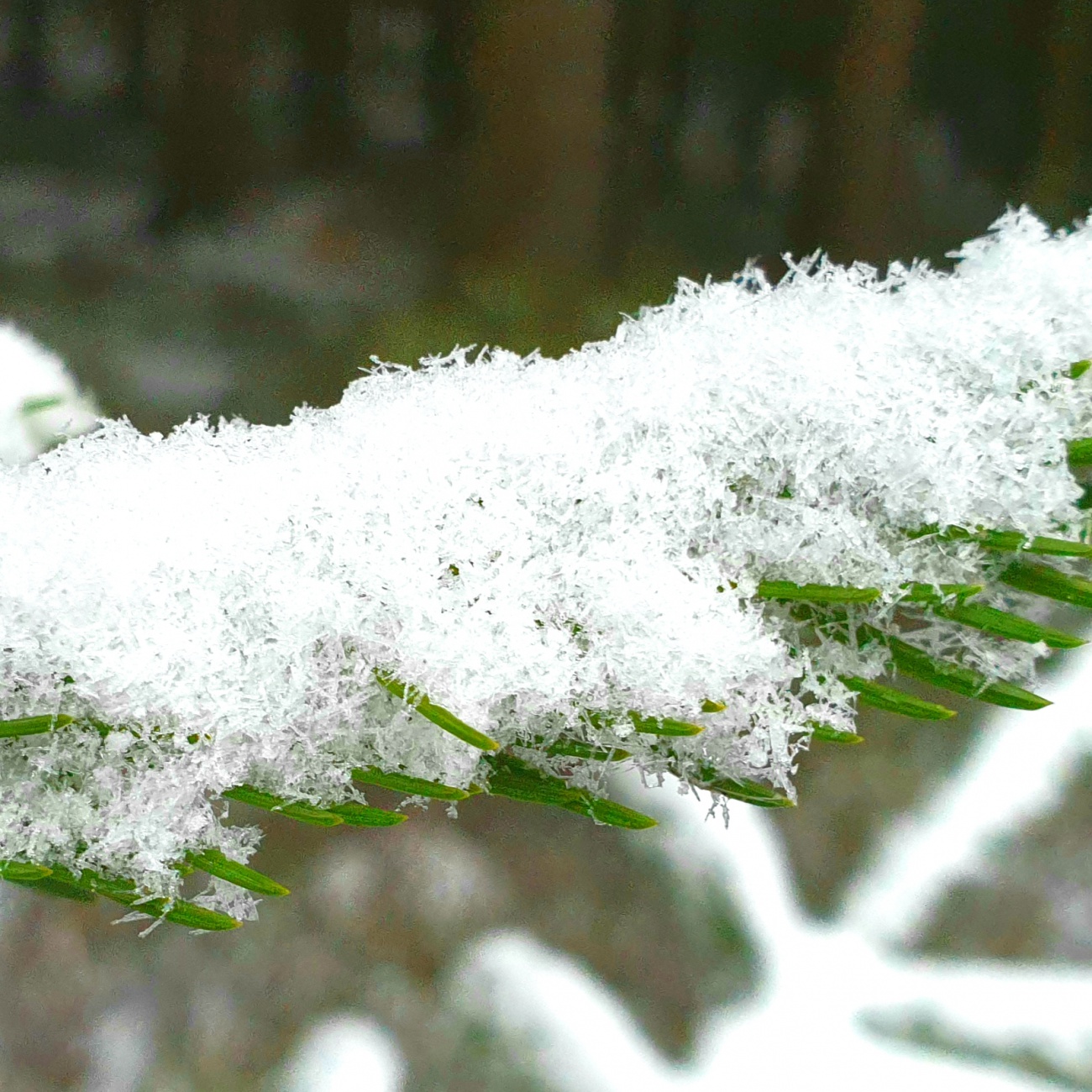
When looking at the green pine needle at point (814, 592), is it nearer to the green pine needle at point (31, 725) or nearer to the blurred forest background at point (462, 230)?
the green pine needle at point (31, 725)

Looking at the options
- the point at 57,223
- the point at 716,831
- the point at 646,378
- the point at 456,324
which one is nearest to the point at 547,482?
the point at 646,378

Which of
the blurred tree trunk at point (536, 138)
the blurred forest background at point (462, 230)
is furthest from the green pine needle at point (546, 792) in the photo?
the blurred tree trunk at point (536, 138)

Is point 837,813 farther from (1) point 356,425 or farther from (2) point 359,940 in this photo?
(1) point 356,425

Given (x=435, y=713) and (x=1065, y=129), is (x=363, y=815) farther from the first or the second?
(x=1065, y=129)

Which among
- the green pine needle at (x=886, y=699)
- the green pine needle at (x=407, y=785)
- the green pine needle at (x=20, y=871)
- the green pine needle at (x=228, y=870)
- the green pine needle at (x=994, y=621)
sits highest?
the green pine needle at (x=994, y=621)

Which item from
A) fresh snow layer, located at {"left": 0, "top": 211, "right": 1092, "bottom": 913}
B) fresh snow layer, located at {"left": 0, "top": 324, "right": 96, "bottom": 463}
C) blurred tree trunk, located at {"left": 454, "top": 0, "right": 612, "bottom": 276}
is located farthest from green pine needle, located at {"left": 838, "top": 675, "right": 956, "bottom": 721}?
blurred tree trunk, located at {"left": 454, "top": 0, "right": 612, "bottom": 276}
